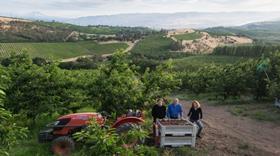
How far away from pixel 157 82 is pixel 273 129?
21.6 ft

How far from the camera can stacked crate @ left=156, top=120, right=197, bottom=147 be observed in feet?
53.8

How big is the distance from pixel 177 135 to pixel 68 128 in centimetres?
438

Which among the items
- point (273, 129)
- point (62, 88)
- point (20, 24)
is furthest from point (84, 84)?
point (20, 24)

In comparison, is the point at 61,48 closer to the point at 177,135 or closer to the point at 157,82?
the point at 157,82

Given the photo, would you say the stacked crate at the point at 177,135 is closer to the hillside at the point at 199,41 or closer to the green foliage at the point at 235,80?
the green foliage at the point at 235,80

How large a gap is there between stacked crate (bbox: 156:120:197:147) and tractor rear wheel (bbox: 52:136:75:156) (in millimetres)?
3411

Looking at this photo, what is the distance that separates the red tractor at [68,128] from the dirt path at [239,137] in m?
3.09

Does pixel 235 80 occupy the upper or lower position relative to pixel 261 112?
upper

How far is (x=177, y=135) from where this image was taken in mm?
16516

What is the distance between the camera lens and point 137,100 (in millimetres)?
20062

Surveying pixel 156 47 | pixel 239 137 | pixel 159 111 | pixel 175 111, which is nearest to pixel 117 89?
pixel 159 111

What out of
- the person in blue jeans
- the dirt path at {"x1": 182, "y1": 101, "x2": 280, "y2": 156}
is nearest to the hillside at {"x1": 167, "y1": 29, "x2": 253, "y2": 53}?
the dirt path at {"x1": 182, "y1": 101, "x2": 280, "y2": 156}

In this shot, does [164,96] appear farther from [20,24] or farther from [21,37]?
[20,24]

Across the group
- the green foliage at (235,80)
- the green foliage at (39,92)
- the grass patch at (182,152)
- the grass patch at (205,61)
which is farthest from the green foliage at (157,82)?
the grass patch at (205,61)
